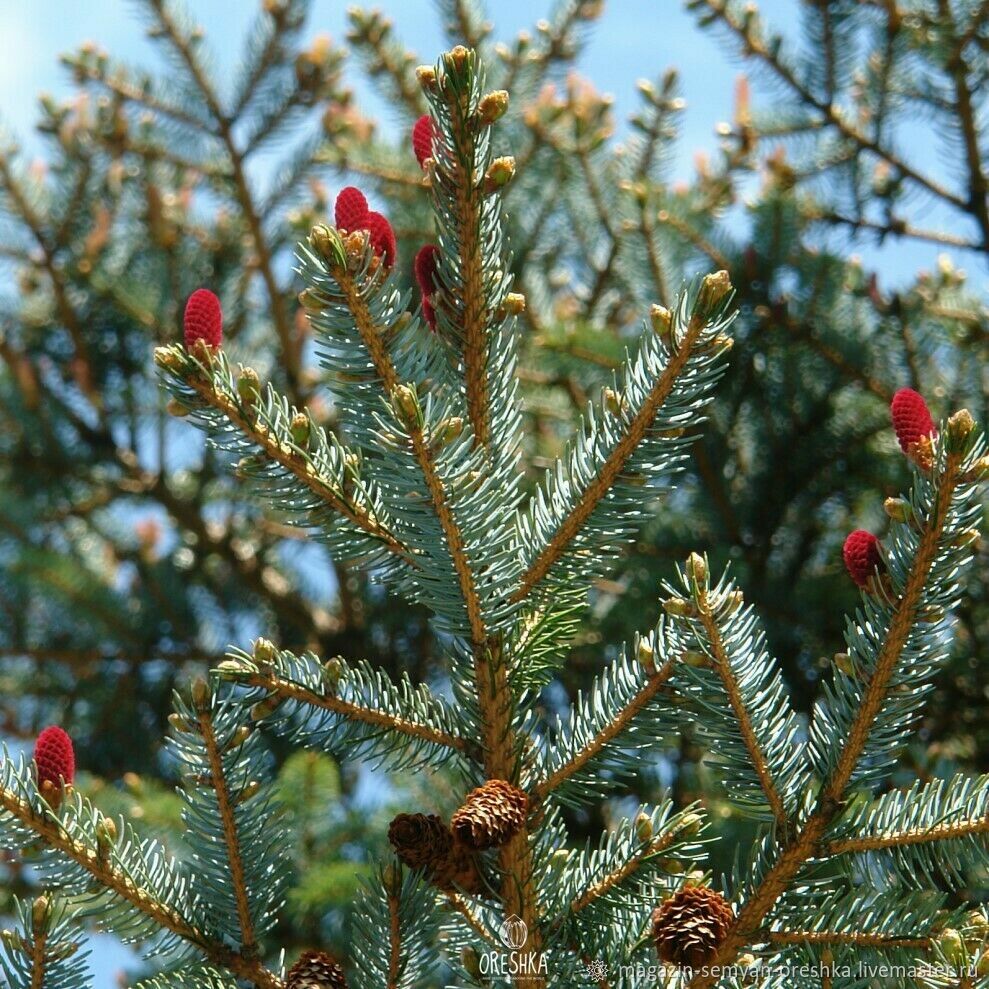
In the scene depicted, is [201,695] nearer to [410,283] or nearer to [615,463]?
[615,463]

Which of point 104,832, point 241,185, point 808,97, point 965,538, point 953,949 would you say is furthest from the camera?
point 241,185

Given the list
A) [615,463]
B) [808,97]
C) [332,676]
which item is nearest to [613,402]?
[615,463]

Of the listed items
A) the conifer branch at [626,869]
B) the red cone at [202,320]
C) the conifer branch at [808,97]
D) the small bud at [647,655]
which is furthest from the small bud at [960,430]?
the conifer branch at [808,97]

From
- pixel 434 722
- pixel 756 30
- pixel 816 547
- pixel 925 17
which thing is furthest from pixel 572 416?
pixel 434 722

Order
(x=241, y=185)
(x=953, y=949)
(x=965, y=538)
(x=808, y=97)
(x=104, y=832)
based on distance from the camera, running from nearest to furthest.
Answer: (x=953, y=949) < (x=965, y=538) < (x=104, y=832) < (x=808, y=97) < (x=241, y=185)

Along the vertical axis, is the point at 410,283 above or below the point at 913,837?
above

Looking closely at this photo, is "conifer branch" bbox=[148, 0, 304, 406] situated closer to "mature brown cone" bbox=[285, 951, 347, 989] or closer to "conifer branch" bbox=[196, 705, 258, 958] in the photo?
Result: "conifer branch" bbox=[196, 705, 258, 958]
